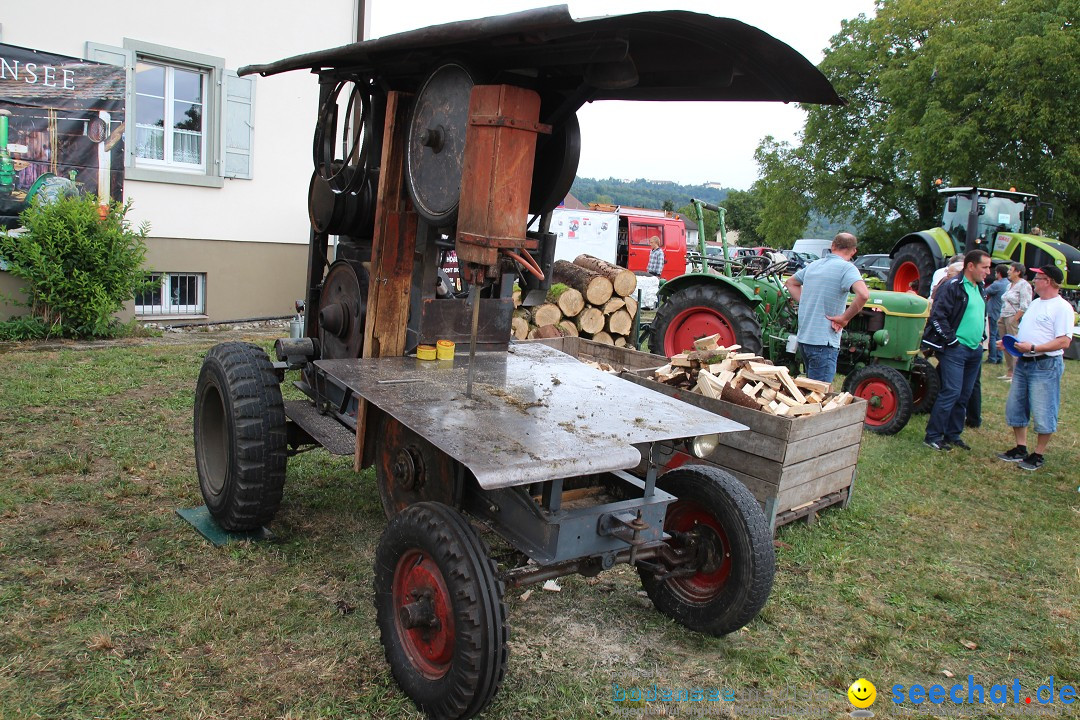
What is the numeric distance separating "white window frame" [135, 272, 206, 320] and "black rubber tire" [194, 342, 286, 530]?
7017 mm

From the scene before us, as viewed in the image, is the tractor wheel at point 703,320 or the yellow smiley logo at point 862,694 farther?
the tractor wheel at point 703,320

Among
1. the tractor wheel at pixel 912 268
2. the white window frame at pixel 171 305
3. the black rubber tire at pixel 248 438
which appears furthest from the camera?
the tractor wheel at pixel 912 268

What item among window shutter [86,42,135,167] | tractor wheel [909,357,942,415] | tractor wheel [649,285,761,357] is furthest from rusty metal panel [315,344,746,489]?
window shutter [86,42,135,167]

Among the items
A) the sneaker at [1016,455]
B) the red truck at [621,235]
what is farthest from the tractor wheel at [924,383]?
the red truck at [621,235]

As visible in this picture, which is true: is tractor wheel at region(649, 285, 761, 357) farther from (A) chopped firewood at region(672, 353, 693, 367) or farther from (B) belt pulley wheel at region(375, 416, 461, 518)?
(B) belt pulley wheel at region(375, 416, 461, 518)

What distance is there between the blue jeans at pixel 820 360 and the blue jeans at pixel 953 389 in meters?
1.49

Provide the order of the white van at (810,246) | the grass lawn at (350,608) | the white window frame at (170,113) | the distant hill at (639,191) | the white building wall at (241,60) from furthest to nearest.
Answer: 1. the distant hill at (639,191)
2. the white van at (810,246)
3. the white window frame at (170,113)
4. the white building wall at (241,60)
5. the grass lawn at (350,608)

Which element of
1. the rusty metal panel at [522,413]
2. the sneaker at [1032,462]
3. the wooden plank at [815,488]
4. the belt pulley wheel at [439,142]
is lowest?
the sneaker at [1032,462]

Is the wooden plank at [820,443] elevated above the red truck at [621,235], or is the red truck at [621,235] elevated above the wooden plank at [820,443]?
the red truck at [621,235]

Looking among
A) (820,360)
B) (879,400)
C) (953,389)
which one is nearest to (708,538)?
(820,360)

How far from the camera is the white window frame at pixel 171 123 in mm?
9711

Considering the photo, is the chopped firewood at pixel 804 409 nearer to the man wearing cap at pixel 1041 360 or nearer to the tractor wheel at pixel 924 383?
the man wearing cap at pixel 1041 360

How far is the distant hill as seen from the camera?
10031cm

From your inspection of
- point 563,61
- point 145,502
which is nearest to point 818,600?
point 563,61
